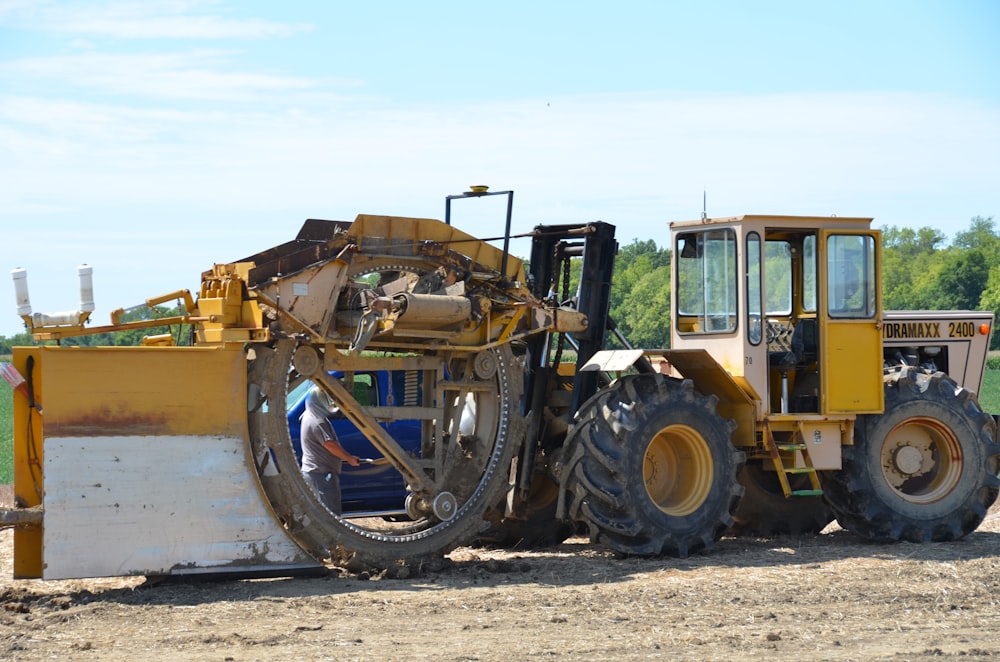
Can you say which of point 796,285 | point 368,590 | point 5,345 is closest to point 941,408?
point 796,285

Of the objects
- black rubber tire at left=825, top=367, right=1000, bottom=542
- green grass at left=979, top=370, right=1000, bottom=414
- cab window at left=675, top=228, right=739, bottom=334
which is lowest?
green grass at left=979, top=370, right=1000, bottom=414

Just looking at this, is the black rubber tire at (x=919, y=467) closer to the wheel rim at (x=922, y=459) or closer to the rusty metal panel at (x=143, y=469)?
the wheel rim at (x=922, y=459)

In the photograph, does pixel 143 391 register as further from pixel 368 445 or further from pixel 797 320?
pixel 797 320

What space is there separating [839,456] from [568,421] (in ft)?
8.07

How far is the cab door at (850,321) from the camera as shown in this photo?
462 inches

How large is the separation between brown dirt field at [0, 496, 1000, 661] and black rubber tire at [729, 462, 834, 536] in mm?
1552

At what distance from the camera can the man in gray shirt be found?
1098 centimetres

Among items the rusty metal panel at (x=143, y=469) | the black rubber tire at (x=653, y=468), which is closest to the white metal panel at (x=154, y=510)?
the rusty metal panel at (x=143, y=469)

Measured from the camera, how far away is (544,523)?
11.8 m

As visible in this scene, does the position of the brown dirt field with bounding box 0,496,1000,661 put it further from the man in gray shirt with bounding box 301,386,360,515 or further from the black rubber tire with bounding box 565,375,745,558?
the man in gray shirt with bounding box 301,386,360,515

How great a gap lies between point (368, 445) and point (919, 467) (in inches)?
195

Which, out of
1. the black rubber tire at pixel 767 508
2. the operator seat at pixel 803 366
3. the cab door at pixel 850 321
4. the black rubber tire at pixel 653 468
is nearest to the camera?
the black rubber tire at pixel 653 468

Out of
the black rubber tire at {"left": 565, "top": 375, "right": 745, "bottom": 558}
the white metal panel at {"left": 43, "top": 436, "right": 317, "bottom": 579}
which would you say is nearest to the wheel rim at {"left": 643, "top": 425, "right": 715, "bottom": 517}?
the black rubber tire at {"left": 565, "top": 375, "right": 745, "bottom": 558}

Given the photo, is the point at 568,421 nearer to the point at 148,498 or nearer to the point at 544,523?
the point at 544,523
